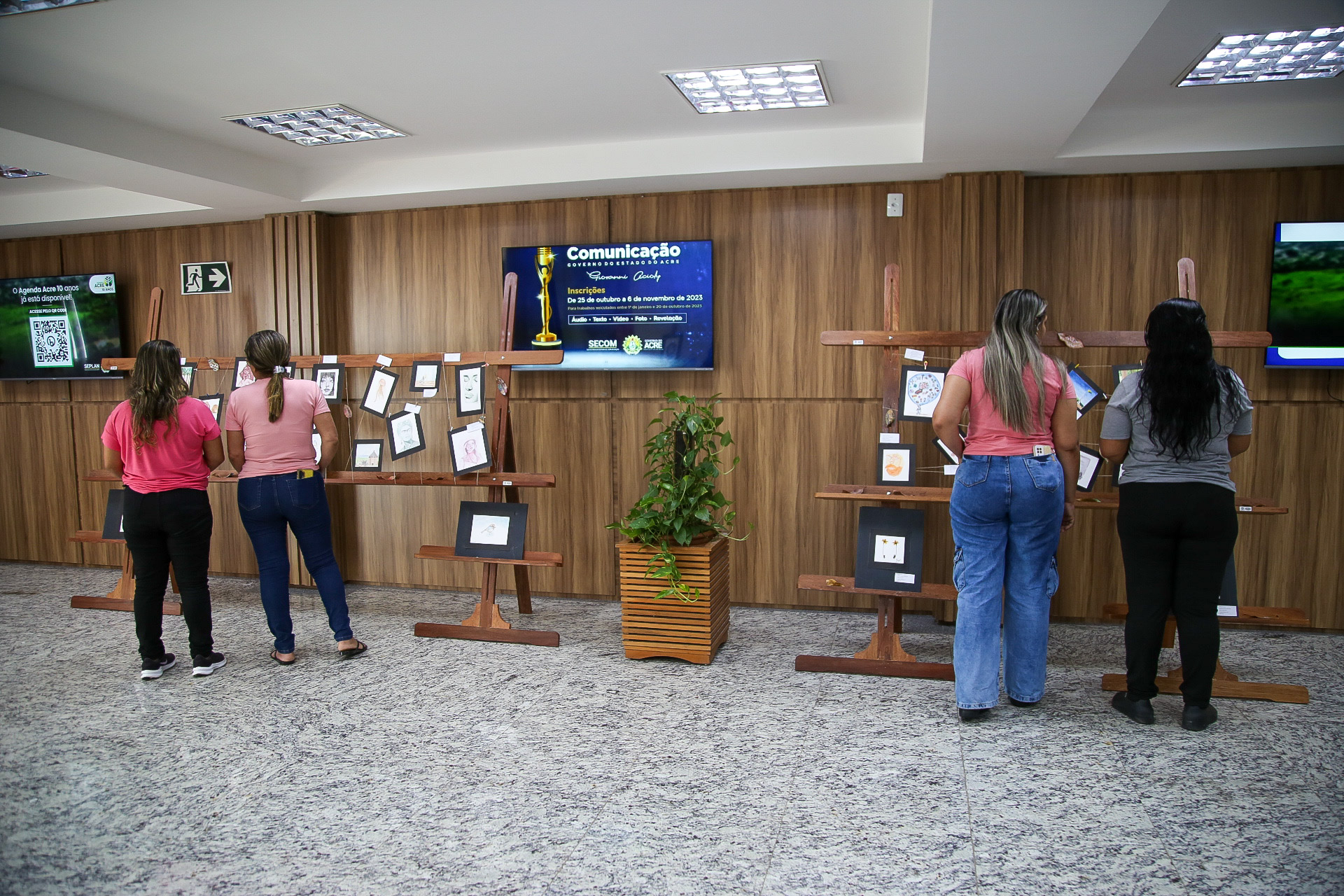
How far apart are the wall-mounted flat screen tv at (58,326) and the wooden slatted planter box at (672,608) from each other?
15.5ft

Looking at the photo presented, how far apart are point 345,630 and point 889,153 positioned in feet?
12.5

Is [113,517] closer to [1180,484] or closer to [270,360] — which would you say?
[270,360]

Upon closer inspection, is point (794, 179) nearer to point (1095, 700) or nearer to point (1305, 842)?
point (1095, 700)

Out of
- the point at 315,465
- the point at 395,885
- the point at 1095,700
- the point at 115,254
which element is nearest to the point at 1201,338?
the point at 1095,700

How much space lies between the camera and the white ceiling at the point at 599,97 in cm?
302

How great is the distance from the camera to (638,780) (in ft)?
9.16

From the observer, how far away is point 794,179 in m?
4.77

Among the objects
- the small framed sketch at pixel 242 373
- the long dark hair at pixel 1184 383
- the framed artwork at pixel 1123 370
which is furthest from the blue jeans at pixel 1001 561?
the small framed sketch at pixel 242 373

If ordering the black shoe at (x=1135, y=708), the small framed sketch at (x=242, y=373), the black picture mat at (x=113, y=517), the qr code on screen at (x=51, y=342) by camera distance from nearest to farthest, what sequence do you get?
1. the black shoe at (x=1135, y=708)
2. the small framed sketch at (x=242, y=373)
3. the black picture mat at (x=113, y=517)
4. the qr code on screen at (x=51, y=342)

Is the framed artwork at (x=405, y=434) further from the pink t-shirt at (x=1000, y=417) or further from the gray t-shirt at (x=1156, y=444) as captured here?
the gray t-shirt at (x=1156, y=444)

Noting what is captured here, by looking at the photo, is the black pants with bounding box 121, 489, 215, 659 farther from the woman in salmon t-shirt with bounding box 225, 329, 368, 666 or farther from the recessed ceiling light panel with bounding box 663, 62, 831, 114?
the recessed ceiling light panel with bounding box 663, 62, 831, 114

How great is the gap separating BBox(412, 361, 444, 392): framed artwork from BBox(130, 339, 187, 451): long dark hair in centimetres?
115

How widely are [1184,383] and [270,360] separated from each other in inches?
150

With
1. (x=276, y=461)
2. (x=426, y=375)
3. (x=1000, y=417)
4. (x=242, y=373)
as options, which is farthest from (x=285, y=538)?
(x=1000, y=417)
